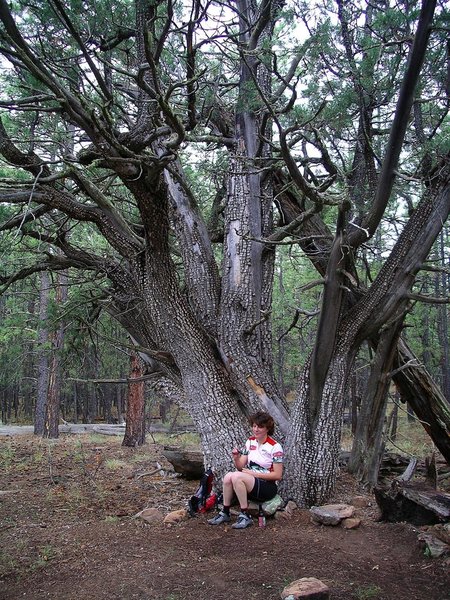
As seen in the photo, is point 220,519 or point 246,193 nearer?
point 220,519

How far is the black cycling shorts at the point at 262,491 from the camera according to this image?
4965 mm

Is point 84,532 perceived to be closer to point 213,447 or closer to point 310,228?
point 213,447

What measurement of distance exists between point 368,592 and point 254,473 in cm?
186

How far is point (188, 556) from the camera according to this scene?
4.10 meters

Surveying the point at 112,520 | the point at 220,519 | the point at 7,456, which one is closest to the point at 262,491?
the point at 220,519

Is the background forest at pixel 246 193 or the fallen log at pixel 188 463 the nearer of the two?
the background forest at pixel 246 193

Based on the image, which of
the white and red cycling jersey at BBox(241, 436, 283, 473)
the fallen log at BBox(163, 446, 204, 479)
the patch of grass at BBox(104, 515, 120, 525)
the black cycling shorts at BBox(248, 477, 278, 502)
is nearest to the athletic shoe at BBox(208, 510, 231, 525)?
the black cycling shorts at BBox(248, 477, 278, 502)

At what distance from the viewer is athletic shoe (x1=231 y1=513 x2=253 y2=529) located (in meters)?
4.77

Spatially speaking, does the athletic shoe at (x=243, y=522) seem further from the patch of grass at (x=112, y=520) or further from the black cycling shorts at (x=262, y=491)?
the patch of grass at (x=112, y=520)

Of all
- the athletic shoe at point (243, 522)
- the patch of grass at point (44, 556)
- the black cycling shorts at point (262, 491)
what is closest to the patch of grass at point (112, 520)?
the patch of grass at point (44, 556)

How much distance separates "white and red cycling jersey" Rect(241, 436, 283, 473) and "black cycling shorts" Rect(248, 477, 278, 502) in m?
0.13

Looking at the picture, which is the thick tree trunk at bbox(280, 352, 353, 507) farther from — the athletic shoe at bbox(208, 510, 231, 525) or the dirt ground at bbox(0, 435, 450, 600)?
the athletic shoe at bbox(208, 510, 231, 525)

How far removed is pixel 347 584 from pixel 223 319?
3313 millimetres

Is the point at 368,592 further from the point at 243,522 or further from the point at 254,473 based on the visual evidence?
Answer: the point at 254,473
